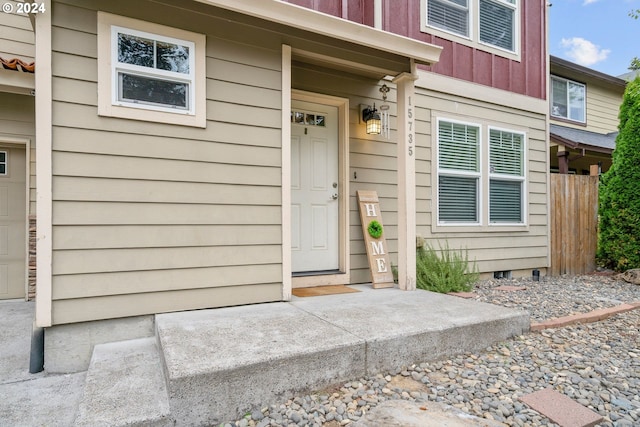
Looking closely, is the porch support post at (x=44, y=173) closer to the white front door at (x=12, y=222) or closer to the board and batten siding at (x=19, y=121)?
the board and batten siding at (x=19, y=121)

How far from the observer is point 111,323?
2350 millimetres

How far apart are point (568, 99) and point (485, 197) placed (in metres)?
5.91

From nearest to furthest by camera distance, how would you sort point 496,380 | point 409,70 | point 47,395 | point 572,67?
point 47,395 → point 496,380 → point 409,70 → point 572,67

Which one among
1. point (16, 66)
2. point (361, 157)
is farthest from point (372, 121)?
point (16, 66)

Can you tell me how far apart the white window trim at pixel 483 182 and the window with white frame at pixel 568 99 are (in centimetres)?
435

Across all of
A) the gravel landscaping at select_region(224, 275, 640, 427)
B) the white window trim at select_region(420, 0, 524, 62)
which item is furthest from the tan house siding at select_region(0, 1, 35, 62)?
the white window trim at select_region(420, 0, 524, 62)

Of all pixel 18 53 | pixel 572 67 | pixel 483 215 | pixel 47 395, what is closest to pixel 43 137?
pixel 47 395

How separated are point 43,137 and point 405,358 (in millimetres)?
2584

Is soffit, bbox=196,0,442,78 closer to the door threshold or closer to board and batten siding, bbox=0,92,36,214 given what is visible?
the door threshold

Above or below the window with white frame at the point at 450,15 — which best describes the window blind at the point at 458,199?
below

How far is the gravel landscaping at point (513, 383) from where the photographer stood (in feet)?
5.69

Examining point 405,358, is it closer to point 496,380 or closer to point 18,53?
point 496,380

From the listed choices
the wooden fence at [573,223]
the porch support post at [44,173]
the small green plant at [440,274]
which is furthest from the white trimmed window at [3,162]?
the wooden fence at [573,223]

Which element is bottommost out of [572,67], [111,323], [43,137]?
[111,323]
